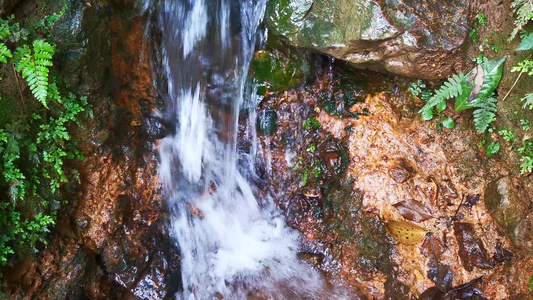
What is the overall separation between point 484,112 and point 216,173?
10.7 ft

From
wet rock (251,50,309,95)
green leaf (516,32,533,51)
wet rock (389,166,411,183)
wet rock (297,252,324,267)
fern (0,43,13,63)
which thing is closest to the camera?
green leaf (516,32,533,51)

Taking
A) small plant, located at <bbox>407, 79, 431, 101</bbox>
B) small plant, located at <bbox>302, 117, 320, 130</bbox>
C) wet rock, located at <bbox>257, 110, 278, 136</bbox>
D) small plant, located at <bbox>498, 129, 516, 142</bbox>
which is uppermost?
small plant, located at <bbox>407, 79, 431, 101</bbox>

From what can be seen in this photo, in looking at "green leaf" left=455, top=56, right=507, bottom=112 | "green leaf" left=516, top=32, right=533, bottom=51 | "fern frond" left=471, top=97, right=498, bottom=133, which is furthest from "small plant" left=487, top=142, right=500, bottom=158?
"green leaf" left=516, top=32, right=533, bottom=51

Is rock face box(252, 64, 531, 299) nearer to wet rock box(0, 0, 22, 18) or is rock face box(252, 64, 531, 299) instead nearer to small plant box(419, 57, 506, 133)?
small plant box(419, 57, 506, 133)

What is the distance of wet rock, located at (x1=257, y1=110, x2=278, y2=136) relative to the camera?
16.1ft

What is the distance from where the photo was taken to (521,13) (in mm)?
3148

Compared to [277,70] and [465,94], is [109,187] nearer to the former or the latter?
[277,70]

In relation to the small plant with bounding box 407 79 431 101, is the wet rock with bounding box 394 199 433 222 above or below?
below

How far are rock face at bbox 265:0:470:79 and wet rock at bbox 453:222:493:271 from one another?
63.7 inches

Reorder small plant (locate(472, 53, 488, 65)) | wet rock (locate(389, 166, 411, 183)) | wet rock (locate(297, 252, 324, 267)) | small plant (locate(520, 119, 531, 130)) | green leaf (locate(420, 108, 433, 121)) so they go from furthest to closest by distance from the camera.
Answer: wet rock (locate(297, 252, 324, 267)) → wet rock (locate(389, 166, 411, 183)) → green leaf (locate(420, 108, 433, 121)) → small plant (locate(472, 53, 488, 65)) → small plant (locate(520, 119, 531, 130))

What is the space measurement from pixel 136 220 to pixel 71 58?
2.04 metres

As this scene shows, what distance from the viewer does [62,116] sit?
12.7 ft

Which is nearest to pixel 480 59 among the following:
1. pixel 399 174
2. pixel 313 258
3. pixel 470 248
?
pixel 399 174

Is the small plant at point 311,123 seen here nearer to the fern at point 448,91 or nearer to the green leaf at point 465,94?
the fern at point 448,91
